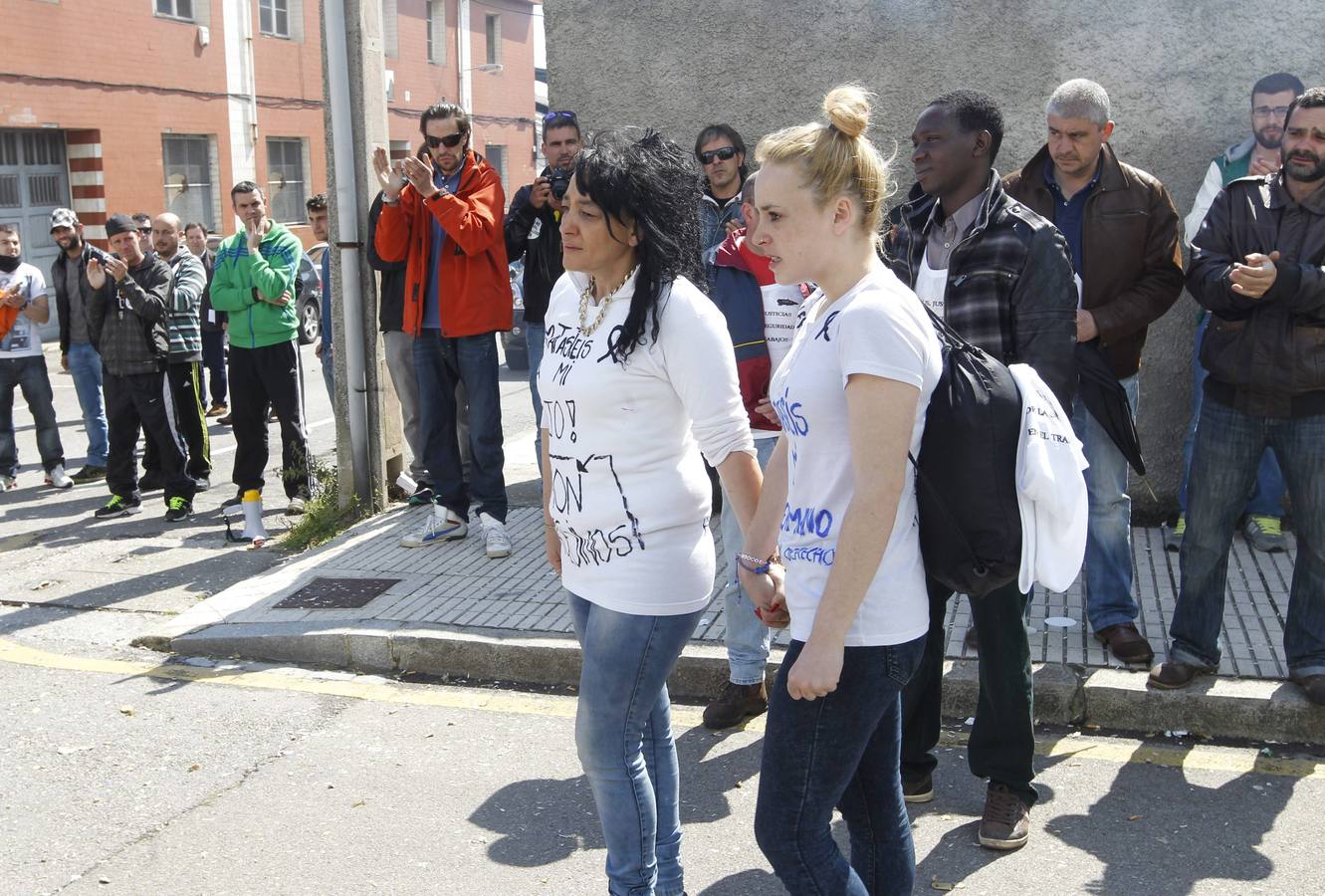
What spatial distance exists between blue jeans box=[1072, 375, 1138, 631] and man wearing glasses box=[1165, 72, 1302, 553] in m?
1.16

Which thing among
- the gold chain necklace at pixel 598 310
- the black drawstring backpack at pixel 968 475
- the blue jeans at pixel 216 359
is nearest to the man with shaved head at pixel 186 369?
the blue jeans at pixel 216 359

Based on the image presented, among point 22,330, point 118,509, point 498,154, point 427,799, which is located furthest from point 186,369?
point 498,154

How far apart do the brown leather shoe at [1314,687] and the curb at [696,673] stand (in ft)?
0.10

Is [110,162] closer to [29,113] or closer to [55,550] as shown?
[29,113]

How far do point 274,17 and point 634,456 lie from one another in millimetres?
26930

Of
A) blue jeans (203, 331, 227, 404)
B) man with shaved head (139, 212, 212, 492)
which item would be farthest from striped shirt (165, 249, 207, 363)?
blue jeans (203, 331, 227, 404)

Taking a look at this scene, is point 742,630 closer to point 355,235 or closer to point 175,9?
point 355,235

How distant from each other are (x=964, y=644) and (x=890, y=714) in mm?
2578

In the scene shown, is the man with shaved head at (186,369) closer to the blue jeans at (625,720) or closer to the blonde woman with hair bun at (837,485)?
the blue jeans at (625,720)

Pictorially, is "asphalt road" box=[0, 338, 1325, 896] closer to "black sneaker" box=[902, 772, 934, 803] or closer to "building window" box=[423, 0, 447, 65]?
"black sneaker" box=[902, 772, 934, 803]

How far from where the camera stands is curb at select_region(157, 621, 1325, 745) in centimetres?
464

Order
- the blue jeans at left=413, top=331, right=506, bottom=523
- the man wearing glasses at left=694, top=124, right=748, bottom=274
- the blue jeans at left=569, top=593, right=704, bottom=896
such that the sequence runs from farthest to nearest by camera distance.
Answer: the blue jeans at left=413, top=331, right=506, bottom=523 < the man wearing glasses at left=694, top=124, right=748, bottom=274 < the blue jeans at left=569, top=593, right=704, bottom=896

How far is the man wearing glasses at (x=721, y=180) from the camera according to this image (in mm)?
5469

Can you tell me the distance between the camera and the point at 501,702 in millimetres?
5250
